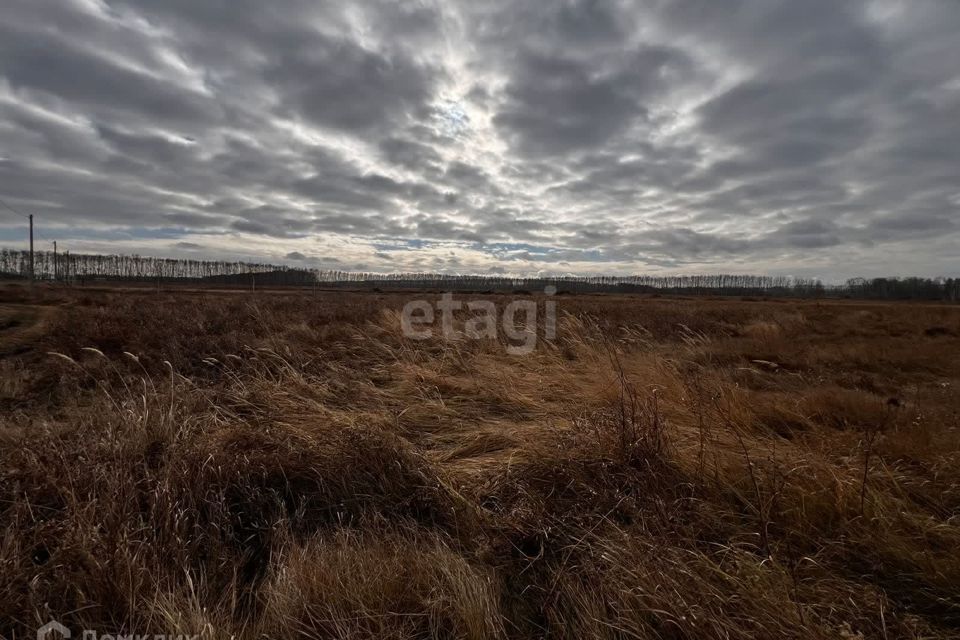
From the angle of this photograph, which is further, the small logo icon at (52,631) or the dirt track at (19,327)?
the dirt track at (19,327)

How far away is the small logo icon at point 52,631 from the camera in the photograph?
4.96 feet

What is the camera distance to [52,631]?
1.53m

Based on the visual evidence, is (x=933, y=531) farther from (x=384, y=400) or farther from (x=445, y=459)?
(x=384, y=400)

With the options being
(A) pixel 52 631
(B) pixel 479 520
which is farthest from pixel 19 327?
(B) pixel 479 520

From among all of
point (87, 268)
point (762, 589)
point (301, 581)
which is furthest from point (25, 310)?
point (87, 268)

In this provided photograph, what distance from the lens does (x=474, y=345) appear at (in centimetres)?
750

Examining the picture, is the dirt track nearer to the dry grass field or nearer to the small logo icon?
the dry grass field

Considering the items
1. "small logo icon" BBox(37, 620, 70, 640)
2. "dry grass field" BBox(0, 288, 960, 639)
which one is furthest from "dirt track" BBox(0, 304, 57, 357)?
"small logo icon" BBox(37, 620, 70, 640)

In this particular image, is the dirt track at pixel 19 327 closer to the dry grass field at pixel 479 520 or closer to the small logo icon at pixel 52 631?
the dry grass field at pixel 479 520

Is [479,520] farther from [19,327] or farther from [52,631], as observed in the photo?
[19,327]

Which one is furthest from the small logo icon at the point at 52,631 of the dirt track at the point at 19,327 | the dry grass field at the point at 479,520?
the dirt track at the point at 19,327

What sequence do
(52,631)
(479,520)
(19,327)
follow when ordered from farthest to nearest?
1. (19,327)
2. (479,520)
3. (52,631)

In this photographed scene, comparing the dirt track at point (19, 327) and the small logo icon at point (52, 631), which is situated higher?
the dirt track at point (19, 327)

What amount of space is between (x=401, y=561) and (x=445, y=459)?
1262 millimetres
